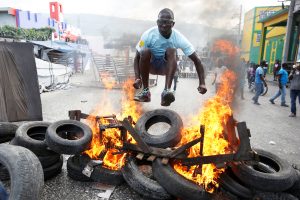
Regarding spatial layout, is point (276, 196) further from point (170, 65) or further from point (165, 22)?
point (165, 22)

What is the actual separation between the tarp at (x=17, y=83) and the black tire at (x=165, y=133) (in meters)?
4.01

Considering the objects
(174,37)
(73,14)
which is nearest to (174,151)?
(174,37)

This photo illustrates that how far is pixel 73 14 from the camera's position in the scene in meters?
8.11

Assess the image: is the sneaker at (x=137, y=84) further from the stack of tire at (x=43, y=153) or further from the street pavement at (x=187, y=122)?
the stack of tire at (x=43, y=153)

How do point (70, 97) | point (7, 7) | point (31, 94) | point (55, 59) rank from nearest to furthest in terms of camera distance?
point (31, 94), point (70, 97), point (55, 59), point (7, 7)

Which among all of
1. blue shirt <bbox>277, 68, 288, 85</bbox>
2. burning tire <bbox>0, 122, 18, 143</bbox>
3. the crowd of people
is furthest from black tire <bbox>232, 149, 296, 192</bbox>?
blue shirt <bbox>277, 68, 288, 85</bbox>

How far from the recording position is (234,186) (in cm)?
376

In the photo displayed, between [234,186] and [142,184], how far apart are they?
53.2 inches

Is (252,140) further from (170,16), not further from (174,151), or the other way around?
(170,16)

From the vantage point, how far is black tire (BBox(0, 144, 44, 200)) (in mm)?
3118

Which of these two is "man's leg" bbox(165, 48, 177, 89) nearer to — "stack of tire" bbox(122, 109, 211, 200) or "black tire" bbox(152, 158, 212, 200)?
"stack of tire" bbox(122, 109, 211, 200)

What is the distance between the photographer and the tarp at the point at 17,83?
7.02m

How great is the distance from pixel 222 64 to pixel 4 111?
19.9ft

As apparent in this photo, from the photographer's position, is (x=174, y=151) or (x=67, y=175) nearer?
(x=174, y=151)
